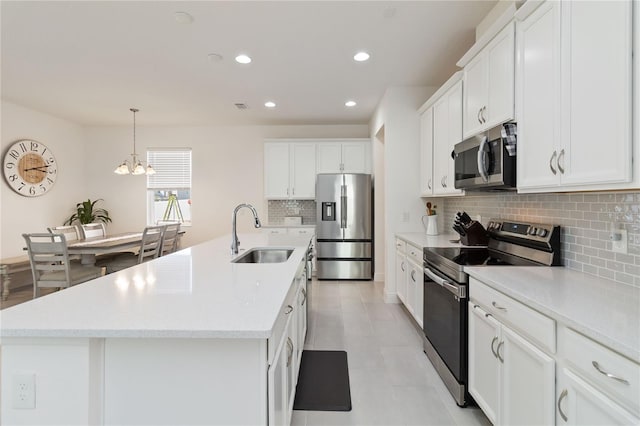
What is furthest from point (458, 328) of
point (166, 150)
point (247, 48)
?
point (166, 150)

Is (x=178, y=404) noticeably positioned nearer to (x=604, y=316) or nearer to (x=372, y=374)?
(x=604, y=316)

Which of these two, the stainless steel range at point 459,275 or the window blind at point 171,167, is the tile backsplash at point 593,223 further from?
the window blind at point 171,167

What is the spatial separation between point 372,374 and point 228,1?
2994 millimetres

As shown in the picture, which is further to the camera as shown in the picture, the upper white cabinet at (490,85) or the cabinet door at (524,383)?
the upper white cabinet at (490,85)

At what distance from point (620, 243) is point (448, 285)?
2.81ft

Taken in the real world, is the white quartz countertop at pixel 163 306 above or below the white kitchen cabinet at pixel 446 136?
below

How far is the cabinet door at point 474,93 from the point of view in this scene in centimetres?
231

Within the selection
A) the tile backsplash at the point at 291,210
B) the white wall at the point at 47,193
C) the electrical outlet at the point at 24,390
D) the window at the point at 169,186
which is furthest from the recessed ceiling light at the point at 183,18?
the white wall at the point at 47,193

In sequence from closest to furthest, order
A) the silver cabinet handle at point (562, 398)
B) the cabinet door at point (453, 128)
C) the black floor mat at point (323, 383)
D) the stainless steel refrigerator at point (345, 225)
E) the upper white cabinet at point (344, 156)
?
the silver cabinet handle at point (562, 398) < the black floor mat at point (323, 383) < the cabinet door at point (453, 128) < the stainless steel refrigerator at point (345, 225) < the upper white cabinet at point (344, 156)

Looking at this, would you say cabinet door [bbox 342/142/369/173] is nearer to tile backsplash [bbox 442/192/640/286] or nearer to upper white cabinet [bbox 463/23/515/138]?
upper white cabinet [bbox 463/23/515/138]

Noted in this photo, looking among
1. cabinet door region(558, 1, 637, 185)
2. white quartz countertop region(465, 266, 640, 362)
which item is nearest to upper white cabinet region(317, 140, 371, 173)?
white quartz countertop region(465, 266, 640, 362)

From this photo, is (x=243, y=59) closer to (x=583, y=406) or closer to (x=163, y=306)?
(x=163, y=306)

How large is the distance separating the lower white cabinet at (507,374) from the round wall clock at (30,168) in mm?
6418

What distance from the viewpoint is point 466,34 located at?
9.43ft
